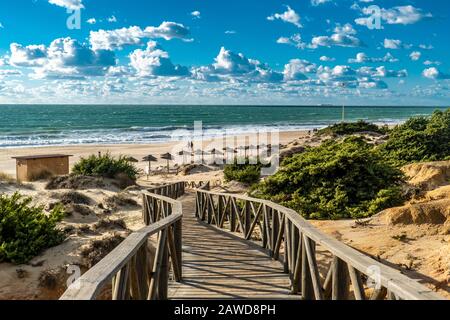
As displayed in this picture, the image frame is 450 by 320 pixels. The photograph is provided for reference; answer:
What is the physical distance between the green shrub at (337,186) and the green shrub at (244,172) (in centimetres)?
862

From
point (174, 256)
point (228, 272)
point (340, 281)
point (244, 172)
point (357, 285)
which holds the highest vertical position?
point (357, 285)

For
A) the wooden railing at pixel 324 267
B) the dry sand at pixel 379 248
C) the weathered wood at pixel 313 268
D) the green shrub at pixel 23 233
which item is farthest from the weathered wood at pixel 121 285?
the green shrub at pixel 23 233

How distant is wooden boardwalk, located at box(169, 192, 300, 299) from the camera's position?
223 inches

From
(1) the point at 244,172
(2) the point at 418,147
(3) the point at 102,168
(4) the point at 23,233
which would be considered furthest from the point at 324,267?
(3) the point at 102,168

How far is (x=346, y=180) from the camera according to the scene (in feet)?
35.2

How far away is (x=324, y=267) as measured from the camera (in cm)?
675

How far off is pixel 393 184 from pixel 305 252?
6622 millimetres

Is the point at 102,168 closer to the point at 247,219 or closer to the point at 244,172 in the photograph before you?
the point at 244,172

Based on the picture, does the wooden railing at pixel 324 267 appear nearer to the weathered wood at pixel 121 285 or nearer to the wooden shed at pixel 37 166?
the weathered wood at pixel 121 285

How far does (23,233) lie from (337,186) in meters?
7.31

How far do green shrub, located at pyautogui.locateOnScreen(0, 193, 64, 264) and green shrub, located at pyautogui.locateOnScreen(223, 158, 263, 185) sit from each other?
12269 millimetres
